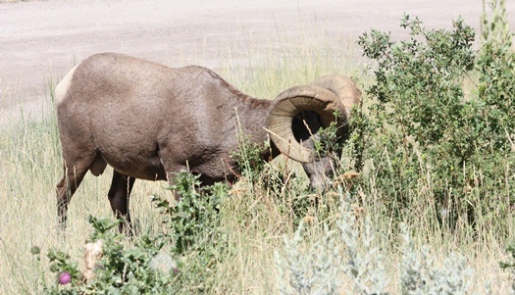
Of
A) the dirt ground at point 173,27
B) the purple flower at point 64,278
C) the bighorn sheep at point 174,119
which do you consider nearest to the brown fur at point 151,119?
the bighorn sheep at point 174,119

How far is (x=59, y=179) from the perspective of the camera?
455 inches

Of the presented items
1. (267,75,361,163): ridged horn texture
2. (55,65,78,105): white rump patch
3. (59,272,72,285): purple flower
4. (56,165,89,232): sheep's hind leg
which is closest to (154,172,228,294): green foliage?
(59,272,72,285): purple flower

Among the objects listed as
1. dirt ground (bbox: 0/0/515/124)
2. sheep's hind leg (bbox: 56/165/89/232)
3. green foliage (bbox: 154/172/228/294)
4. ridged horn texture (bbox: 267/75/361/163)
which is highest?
ridged horn texture (bbox: 267/75/361/163)

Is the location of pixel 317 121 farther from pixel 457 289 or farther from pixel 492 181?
pixel 457 289

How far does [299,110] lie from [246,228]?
1.19 metres

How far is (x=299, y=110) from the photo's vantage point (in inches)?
382

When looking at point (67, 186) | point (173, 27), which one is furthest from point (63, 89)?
→ point (173, 27)

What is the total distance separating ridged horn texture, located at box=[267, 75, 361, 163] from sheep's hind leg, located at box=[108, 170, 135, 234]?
70.6 inches

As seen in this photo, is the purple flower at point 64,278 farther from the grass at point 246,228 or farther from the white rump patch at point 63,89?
the white rump patch at point 63,89

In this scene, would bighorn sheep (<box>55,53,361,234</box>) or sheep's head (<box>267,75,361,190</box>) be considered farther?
bighorn sheep (<box>55,53,361,234</box>)

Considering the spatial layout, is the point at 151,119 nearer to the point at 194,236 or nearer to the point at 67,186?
the point at 67,186

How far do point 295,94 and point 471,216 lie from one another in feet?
5.89

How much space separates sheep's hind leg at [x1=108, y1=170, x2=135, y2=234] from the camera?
35.5 feet

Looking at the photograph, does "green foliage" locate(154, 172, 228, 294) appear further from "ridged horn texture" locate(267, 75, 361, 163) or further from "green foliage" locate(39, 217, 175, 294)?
"ridged horn texture" locate(267, 75, 361, 163)
